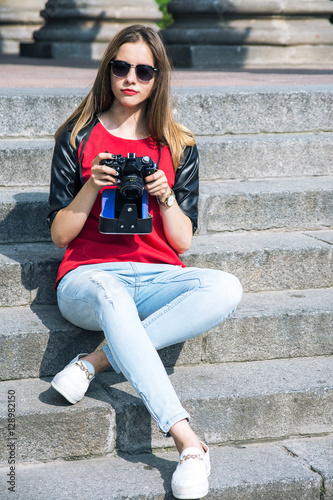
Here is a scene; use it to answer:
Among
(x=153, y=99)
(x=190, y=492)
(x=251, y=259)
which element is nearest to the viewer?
(x=190, y=492)

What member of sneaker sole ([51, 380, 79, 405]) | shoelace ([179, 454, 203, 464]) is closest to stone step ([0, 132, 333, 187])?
sneaker sole ([51, 380, 79, 405])

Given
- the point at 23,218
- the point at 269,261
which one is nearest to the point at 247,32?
the point at 269,261

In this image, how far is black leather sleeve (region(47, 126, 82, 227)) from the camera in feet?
9.70

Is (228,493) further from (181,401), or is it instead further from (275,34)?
(275,34)

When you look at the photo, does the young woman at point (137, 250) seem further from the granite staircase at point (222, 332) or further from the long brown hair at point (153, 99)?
the granite staircase at point (222, 332)

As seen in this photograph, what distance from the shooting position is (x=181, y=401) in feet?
9.20

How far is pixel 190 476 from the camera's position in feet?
7.96

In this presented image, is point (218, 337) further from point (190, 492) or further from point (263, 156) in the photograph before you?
point (263, 156)

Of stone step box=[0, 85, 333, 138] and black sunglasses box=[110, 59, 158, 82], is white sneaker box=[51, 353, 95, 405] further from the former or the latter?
stone step box=[0, 85, 333, 138]

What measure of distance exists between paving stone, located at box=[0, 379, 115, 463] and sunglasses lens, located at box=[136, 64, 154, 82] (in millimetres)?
1373

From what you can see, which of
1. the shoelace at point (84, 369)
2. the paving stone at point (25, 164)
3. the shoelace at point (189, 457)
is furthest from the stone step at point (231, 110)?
the shoelace at point (189, 457)

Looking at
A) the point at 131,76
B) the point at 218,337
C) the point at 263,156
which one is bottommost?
the point at 218,337

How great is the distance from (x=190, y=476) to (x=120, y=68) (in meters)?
1.69

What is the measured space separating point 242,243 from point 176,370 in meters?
0.85
